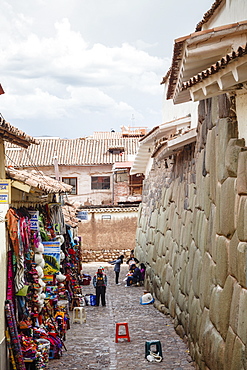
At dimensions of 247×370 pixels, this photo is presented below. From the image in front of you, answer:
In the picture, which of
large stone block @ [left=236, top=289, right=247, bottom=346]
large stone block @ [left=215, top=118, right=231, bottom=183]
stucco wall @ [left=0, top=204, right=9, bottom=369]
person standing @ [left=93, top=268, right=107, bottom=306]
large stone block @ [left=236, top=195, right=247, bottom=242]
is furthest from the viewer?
person standing @ [left=93, top=268, right=107, bottom=306]

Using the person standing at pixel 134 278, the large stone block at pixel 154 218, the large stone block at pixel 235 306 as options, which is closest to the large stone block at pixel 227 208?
the large stone block at pixel 235 306

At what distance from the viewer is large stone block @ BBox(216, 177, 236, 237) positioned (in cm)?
891

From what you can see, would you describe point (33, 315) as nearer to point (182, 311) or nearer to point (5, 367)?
point (5, 367)

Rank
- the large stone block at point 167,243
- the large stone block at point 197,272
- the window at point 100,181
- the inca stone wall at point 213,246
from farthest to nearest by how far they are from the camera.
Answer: the window at point 100,181
the large stone block at point 167,243
the large stone block at point 197,272
the inca stone wall at point 213,246

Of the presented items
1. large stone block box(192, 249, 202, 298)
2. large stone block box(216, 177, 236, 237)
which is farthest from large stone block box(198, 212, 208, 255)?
large stone block box(216, 177, 236, 237)

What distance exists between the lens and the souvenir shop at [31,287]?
10508 millimetres

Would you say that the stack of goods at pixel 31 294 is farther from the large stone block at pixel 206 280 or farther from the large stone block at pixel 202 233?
the large stone block at pixel 202 233

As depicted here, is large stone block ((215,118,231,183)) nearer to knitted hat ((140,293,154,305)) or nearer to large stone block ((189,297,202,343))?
large stone block ((189,297,202,343))

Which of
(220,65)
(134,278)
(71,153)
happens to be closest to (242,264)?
(220,65)

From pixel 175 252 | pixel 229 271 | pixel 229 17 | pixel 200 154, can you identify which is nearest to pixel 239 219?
pixel 229 271

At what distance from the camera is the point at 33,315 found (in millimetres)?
11734

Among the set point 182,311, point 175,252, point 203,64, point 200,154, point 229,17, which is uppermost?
point 229,17

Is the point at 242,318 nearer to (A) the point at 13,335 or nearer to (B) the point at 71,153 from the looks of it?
(A) the point at 13,335

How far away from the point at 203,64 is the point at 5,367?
6047mm
